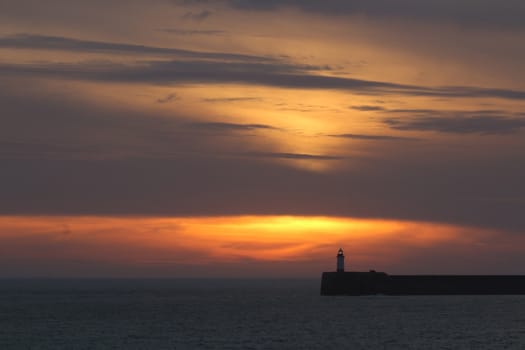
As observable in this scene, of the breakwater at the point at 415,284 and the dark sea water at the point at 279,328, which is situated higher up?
the breakwater at the point at 415,284

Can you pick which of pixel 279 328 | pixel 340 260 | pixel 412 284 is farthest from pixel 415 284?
pixel 279 328

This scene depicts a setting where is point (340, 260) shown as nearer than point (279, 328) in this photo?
No

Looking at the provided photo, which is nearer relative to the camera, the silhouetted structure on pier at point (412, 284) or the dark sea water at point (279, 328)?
the dark sea water at point (279, 328)

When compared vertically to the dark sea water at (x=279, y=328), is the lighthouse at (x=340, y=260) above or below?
above

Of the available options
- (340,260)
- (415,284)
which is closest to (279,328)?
(340,260)

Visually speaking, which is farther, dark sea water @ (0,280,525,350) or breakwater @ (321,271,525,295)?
breakwater @ (321,271,525,295)

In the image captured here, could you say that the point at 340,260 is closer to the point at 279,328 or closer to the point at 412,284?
the point at 412,284

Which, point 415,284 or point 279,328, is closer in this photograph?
point 279,328

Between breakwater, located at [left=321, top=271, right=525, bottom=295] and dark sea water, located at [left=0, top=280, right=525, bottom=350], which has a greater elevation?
breakwater, located at [left=321, top=271, right=525, bottom=295]

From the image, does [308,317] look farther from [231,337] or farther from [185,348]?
[185,348]

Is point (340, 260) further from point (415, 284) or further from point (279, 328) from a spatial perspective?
point (279, 328)

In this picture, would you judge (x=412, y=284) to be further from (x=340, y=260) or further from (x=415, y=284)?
(x=340, y=260)

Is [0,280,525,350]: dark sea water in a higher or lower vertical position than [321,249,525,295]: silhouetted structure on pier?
lower

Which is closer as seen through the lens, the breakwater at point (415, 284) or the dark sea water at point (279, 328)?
the dark sea water at point (279, 328)
